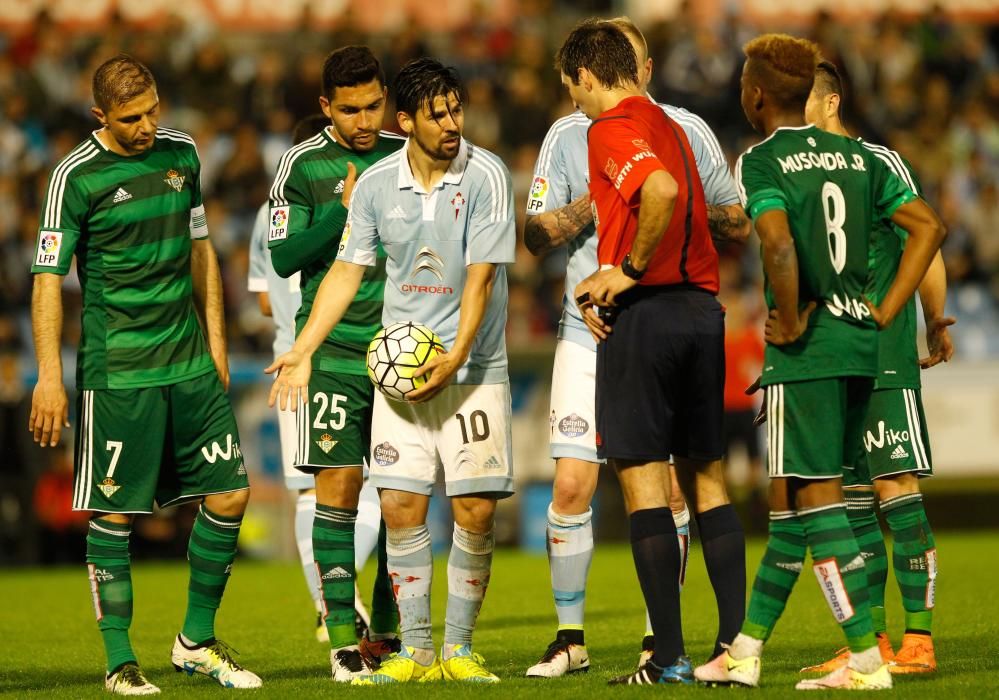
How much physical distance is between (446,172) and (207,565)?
1.96m

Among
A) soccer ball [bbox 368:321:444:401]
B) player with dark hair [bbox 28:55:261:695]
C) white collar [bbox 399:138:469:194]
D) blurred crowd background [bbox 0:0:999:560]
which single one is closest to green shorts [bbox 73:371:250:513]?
player with dark hair [bbox 28:55:261:695]

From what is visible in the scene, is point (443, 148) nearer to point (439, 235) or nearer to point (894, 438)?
point (439, 235)

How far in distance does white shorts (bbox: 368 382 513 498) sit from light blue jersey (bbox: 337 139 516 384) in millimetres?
116

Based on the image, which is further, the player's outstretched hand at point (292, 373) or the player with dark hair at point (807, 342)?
the player's outstretched hand at point (292, 373)

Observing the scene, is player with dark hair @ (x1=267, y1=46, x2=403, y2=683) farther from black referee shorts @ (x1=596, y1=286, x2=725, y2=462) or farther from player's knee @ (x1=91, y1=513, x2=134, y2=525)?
black referee shorts @ (x1=596, y1=286, x2=725, y2=462)

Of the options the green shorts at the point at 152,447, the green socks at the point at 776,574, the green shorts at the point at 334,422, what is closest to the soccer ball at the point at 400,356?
the green shorts at the point at 334,422

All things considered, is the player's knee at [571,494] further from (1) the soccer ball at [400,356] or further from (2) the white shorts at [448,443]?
(1) the soccer ball at [400,356]

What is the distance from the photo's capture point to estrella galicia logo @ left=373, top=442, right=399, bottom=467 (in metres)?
6.13

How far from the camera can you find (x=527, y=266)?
16.2 meters

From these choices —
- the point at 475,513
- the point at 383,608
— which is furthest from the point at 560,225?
the point at 383,608

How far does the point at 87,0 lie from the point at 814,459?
16.0 meters

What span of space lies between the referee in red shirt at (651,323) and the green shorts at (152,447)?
1.77 metres

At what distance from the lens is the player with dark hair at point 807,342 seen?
17.5ft

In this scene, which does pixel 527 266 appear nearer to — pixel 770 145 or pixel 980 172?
pixel 980 172
